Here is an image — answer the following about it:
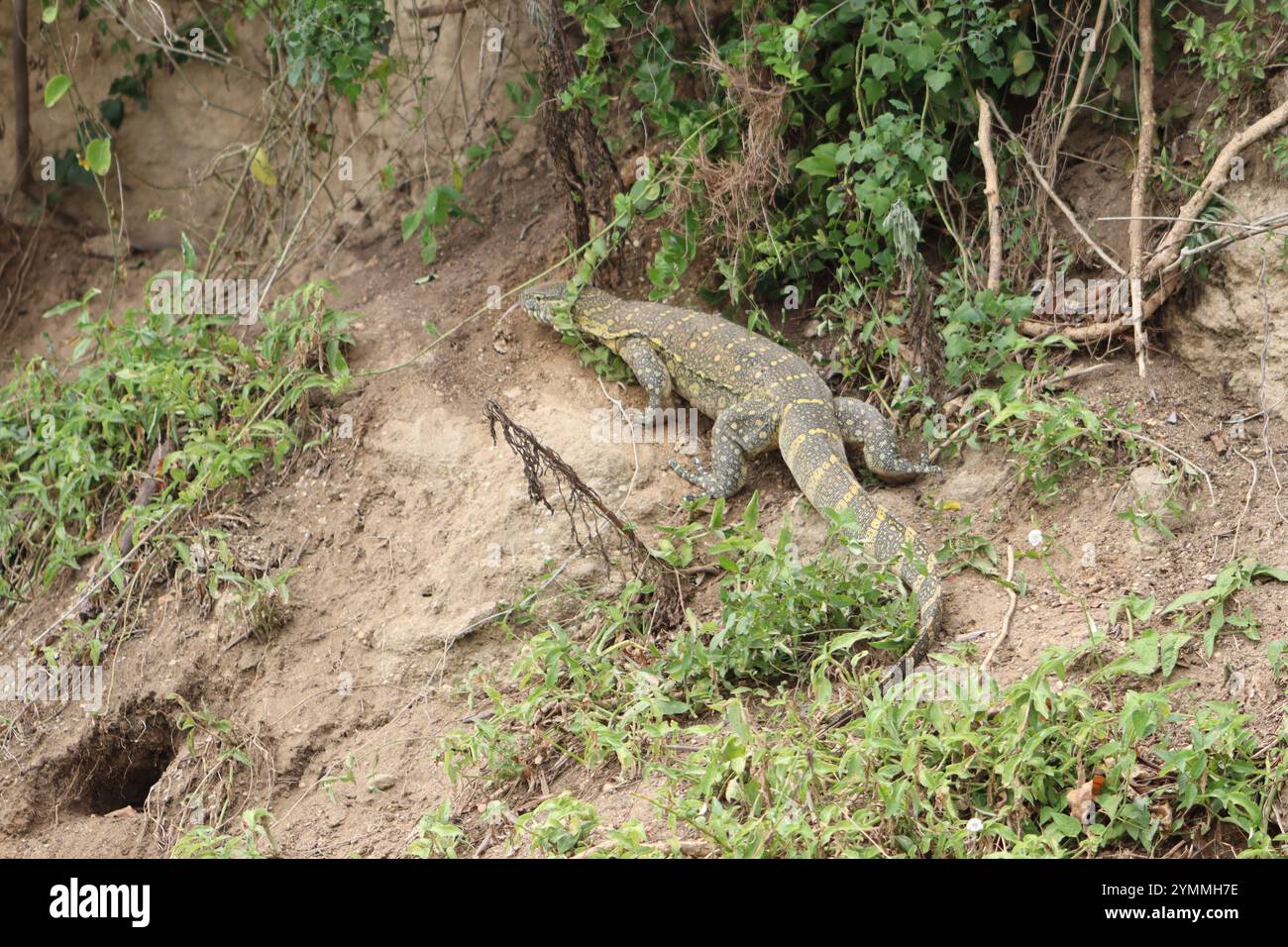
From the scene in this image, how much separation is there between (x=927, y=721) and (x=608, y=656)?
1719 mm

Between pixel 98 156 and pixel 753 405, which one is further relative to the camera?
pixel 98 156

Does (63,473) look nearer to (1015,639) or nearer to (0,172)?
(0,172)

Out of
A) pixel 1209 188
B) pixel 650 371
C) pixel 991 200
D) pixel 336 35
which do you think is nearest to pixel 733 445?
pixel 650 371

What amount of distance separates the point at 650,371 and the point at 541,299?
0.92m

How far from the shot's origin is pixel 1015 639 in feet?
18.2

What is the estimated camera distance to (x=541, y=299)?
785cm

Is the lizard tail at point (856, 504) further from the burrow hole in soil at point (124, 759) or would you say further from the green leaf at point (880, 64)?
the burrow hole in soil at point (124, 759)

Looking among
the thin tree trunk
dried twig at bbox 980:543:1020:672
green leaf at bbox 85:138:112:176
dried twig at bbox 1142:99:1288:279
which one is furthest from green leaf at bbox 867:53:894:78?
the thin tree trunk

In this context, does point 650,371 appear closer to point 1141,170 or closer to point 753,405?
point 753,405

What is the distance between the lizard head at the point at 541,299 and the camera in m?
7.82

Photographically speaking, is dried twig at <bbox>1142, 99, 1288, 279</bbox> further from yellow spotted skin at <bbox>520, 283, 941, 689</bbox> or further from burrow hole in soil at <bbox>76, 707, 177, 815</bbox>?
burrow hole in soil at <bbox>76, 707, 177, 815</bbox>

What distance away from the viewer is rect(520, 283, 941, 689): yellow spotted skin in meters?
6.34

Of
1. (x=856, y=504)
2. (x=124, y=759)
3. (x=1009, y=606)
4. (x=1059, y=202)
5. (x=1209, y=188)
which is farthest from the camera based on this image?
(x=1059, y=202)
